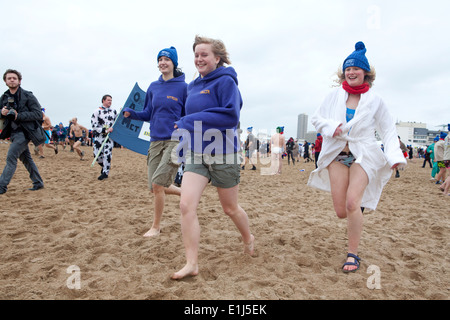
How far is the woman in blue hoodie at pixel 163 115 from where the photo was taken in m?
3.49

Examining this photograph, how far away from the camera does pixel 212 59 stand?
2.56 metres

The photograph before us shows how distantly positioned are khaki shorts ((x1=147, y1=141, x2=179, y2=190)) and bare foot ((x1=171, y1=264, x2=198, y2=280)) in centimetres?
120

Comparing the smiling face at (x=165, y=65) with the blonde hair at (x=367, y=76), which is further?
the smiling face at (x=165, y=65)

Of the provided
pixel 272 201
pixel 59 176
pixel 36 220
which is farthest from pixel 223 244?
pixel 59 176

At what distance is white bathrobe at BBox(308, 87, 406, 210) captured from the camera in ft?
9.00

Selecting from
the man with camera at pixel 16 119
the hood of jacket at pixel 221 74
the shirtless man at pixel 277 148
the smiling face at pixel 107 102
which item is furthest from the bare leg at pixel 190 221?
the shirtless man at pixel 277 148

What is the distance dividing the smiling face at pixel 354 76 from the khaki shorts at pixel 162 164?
6.26 feet

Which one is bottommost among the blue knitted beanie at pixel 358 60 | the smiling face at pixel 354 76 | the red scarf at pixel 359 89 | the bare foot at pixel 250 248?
Result: the bare foot at pixel 250 248

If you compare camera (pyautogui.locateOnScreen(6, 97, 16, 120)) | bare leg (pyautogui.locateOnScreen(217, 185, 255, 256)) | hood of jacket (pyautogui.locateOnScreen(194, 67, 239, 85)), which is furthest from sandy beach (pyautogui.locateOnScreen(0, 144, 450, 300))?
hood of jacket (pyautogui.locateOnScreen(194, 67, 239, 85))

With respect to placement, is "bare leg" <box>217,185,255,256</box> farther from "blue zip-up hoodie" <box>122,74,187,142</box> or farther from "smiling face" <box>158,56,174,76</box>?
"smiling face" <box>158,56,174,76</box>

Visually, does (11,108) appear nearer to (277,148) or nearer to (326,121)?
(326,121)

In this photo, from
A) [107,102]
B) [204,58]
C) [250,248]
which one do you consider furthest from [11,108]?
[250,248]

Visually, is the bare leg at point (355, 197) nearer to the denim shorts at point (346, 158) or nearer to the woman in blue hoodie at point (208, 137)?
the denim shorts at point (346, 158)
